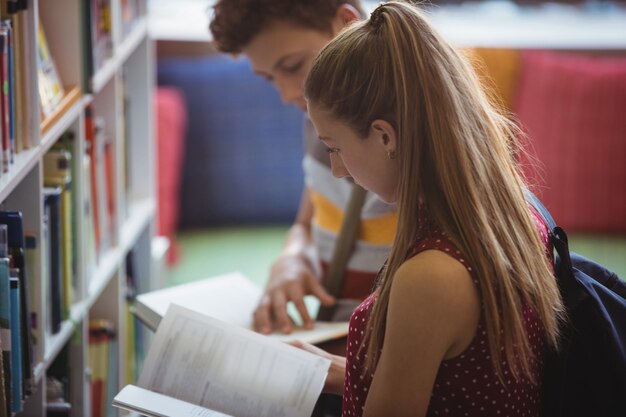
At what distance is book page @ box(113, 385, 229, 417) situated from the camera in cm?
124

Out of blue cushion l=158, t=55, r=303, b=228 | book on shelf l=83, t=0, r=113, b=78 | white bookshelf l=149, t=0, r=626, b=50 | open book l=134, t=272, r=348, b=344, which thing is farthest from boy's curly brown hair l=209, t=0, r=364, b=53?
white bookshelf l=149, t=0, r=626, b=50

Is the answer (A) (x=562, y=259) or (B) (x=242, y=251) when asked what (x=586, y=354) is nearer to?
(A) (x=562, y=259)

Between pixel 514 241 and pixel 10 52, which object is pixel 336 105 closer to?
pixel 514 241

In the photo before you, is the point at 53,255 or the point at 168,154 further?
the point at 168,154

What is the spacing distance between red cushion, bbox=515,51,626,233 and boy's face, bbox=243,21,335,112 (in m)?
1.96

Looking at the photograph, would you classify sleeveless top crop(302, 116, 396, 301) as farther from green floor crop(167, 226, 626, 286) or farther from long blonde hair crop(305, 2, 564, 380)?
green floor crop(167, 226, 626, 286)

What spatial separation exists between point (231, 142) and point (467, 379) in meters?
2.66

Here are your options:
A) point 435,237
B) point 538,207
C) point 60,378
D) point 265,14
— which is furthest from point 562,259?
point 60,378

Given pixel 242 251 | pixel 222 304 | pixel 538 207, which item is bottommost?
pixel 242 251

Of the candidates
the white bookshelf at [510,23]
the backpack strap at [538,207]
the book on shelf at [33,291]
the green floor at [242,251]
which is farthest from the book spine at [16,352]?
the white bookshelf at [510,23]

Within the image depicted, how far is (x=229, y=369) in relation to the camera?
4.33ft

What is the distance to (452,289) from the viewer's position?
1019 mm

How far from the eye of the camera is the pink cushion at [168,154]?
10.9 ft

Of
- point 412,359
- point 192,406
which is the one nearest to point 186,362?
point 192,406
